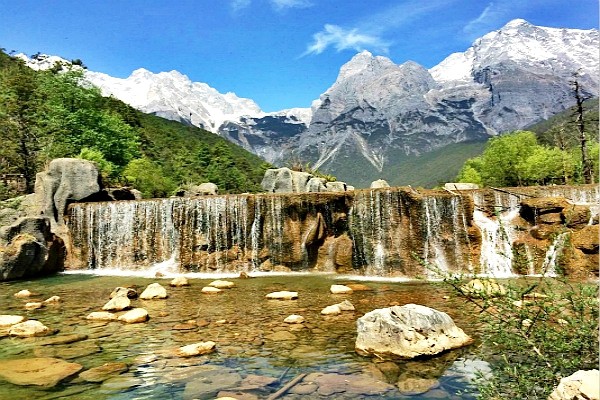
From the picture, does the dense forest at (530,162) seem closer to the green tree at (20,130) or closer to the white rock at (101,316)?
the white rock at (101,316)

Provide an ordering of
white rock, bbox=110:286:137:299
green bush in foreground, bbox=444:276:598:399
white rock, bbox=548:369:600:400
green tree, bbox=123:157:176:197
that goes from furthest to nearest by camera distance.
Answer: green tree, bbox=123:157:176:197 < white rock, bbox=110:286:137:299 < green bush in foreground, bbox=444:276:598:399 < white rock, bbox=548:369:600:400

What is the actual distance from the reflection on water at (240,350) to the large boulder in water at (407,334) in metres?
0.24

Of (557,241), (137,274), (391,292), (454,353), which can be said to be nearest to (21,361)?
(454,353)

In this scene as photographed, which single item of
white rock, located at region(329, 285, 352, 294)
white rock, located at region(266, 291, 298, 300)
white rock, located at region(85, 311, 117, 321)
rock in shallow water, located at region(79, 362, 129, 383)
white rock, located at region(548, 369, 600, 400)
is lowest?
white rock, located at region(329, 285, 352, 294)

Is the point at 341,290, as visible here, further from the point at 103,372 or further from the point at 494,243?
the point at 103,372

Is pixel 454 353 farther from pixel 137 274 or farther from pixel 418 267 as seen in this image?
pixel 137 274

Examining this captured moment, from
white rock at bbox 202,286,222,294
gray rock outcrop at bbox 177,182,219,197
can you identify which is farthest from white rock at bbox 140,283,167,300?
gray rock outcrop at bbox 177,182,219,197

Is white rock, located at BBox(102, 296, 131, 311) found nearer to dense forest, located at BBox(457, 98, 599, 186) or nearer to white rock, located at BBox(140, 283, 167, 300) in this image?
white rock, located at BBox(140, 283, 167, 300)

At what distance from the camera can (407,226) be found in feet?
72.3

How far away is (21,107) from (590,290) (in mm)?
38274

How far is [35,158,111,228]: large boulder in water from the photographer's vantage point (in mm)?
26406

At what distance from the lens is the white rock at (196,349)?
8.98 meters

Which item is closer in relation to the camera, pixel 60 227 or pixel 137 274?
pixel 137 274

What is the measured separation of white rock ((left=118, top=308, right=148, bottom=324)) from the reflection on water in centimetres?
25
